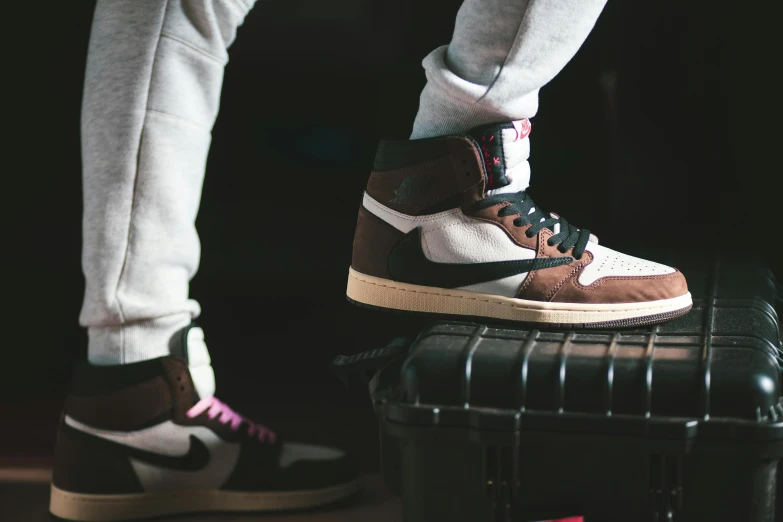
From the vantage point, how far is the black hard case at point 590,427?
0.73 m

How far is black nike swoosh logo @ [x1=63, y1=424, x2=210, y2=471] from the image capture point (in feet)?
3.30

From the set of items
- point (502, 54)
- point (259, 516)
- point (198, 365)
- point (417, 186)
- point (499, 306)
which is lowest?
point (259, 516)

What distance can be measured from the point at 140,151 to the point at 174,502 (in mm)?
466

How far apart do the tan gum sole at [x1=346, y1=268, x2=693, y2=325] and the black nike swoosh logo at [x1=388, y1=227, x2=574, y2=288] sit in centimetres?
1

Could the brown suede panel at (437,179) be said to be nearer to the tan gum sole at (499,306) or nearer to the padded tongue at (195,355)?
the tan gum sole at (499,306)

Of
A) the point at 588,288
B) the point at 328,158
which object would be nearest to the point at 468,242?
the point at 588,288

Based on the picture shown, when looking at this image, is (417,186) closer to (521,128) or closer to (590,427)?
(521,128)

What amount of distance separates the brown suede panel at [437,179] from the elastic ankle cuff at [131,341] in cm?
34

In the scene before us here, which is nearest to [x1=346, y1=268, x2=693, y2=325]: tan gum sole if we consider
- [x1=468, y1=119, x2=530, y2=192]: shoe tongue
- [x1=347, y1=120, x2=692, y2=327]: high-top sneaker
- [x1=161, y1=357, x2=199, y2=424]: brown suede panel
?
[x1=347, y1=120, x2=692, y2=327]: high-top sneaker

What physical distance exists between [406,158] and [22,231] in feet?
3.37

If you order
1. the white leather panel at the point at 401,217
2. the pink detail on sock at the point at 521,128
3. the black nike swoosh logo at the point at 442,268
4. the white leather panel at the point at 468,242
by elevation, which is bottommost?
the black nike swoosh logo at the point at 442,268

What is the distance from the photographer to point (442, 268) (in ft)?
3.03

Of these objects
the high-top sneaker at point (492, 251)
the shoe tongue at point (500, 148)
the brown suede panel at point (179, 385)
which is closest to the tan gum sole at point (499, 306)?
the high-top sneaker at point (492, 251)

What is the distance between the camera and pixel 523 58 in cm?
87
